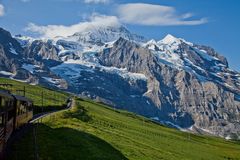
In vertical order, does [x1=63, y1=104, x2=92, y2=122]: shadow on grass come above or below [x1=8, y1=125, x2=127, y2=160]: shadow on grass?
below

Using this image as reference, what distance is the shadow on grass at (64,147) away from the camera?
142 ft

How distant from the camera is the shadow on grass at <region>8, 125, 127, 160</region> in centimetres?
4334

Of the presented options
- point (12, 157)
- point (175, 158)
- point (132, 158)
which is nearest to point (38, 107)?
point (175, 158)

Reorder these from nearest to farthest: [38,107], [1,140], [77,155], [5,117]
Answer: [1,140]
[5,117]
[77,155]
[38,107]

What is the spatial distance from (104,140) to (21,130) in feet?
37.3

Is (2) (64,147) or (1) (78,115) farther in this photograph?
(1) (78,115)

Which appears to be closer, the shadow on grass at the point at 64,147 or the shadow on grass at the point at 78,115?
the shadow on grass at the point at 64,147

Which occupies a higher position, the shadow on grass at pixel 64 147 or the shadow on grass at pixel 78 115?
the shadow on grass at pixel 64 147

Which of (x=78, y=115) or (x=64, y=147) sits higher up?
(x=64, y=147)

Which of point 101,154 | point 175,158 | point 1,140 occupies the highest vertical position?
point 1,140

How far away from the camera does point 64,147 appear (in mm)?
47812

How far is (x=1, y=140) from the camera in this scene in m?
36.2

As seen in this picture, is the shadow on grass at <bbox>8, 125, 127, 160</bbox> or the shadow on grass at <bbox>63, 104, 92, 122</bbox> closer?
the shadow on grass at <bbox>8, 125, 127, 160</bbox>

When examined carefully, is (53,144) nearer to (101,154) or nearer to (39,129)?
(101,154)
